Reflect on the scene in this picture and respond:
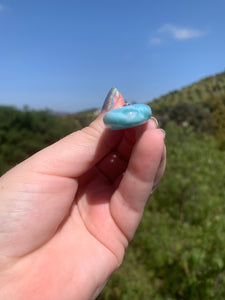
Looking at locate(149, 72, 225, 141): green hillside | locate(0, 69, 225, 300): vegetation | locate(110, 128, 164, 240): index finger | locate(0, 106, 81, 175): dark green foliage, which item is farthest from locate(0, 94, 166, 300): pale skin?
locate(149, 72, 225, 141): green hillside

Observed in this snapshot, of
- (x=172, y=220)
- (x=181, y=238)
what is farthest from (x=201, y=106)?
(x=181, y=238)

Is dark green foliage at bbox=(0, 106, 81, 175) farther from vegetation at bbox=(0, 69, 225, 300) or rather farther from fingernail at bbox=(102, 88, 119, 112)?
fingernail at bbox=(102, 88, 119, 112)

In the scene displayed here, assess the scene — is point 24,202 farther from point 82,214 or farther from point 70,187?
point 82,214

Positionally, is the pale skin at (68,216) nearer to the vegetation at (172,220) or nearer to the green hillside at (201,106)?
the vegetation at (172,220)

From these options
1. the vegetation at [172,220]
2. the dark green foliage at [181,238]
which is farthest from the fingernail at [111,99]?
the dark green foliage at [181,238]

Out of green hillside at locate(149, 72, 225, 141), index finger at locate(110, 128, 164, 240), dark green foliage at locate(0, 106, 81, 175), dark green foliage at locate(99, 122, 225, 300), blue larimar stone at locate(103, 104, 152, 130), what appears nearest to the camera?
blue larimar stone at locate(103, 104, 152, 130)

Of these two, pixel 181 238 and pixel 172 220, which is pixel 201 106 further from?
pixel 181 238
